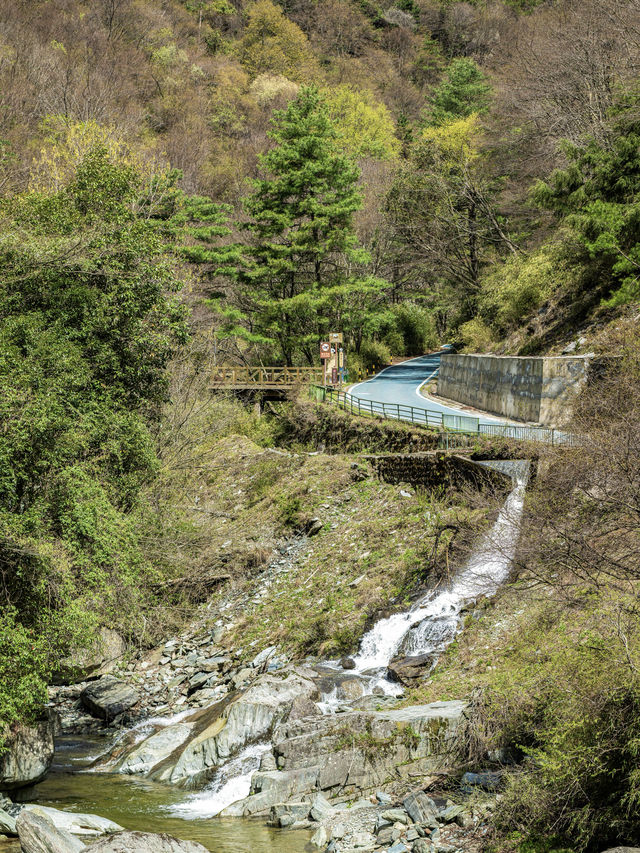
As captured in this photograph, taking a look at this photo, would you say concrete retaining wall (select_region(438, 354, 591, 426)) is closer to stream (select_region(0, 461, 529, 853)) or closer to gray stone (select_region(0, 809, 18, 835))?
stream (select_region(0, 461, 529, 853))

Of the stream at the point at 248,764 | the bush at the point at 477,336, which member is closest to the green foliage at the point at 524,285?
the bush at the point at 477,336

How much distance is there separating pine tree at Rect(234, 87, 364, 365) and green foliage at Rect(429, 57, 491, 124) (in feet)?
71.5

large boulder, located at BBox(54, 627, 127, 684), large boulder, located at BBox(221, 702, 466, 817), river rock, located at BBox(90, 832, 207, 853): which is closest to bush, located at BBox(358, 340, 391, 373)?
large boulder, located at BBox(54, 627, 127, 684)

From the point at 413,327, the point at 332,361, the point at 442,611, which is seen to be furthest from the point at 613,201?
the point at 413,327

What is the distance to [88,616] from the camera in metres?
13.9

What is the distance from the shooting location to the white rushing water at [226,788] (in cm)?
1265

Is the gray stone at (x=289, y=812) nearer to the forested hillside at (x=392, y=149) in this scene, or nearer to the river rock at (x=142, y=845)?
the river rock at (x=142, y=845)

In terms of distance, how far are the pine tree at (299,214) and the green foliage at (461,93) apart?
71.5 feet

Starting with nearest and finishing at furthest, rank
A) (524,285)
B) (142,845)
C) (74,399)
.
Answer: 1. (142,845)
2. (74,399)
3. (524,285)

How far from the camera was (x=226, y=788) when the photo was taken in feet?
43.8

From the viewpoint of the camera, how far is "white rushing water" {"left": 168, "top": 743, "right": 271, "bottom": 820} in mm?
A: 12648

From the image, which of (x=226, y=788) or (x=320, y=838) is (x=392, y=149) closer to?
(x=226, y=788)

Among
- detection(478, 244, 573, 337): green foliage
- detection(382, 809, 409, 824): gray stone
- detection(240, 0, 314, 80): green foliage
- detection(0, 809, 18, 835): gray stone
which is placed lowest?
detection(0, 809, 18, 835): gray stone

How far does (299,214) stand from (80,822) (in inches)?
1312
